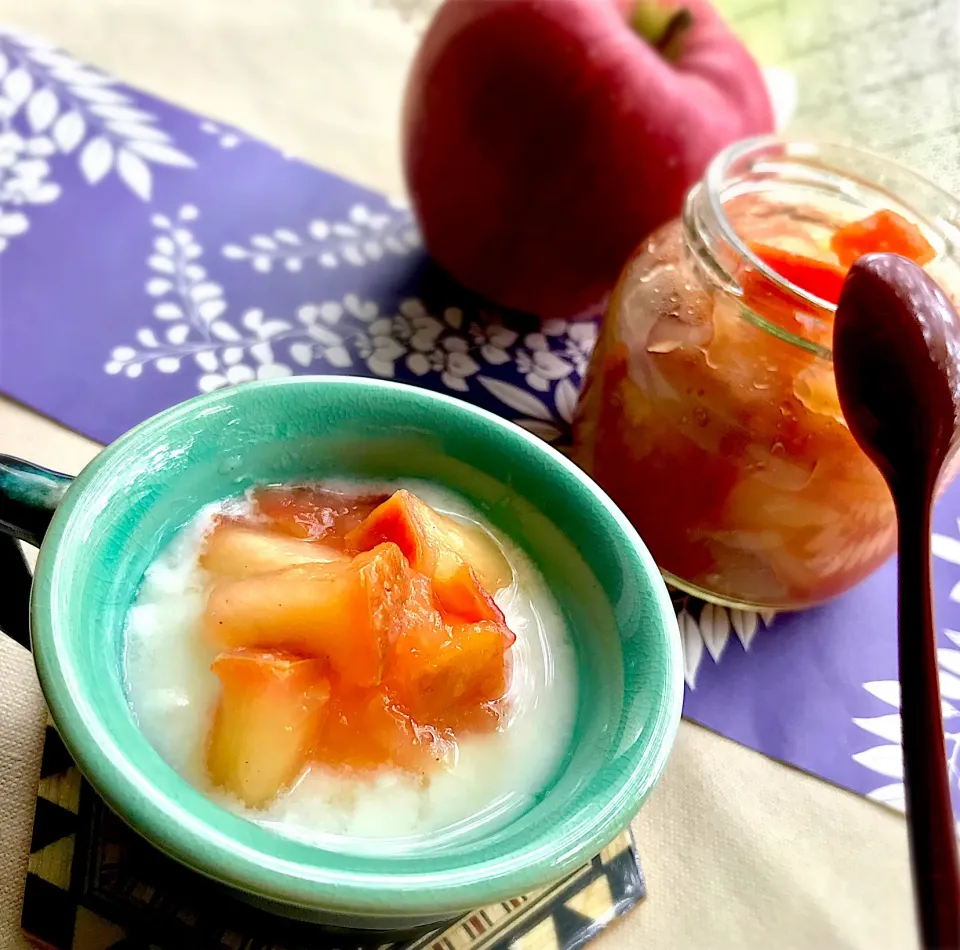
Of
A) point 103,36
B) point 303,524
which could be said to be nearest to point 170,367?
point 303,524

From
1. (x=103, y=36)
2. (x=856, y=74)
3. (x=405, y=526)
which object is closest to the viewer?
(x=405, y=526)

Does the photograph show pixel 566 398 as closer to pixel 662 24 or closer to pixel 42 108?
pixel 662 24

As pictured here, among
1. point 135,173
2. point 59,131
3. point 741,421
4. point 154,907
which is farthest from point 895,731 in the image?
point 59,131

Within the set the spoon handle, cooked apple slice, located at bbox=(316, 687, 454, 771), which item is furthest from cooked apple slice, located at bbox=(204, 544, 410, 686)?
the spoon handle

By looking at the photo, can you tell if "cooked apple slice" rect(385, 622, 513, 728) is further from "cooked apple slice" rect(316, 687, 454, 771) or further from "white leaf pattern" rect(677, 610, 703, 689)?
"white leaf pattern" rect(677, 610, 703, 689)

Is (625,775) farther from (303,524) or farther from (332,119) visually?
(332,119)
